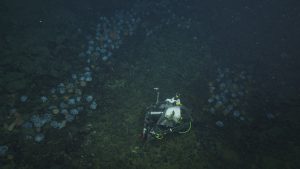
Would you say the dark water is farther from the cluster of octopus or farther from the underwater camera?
the underwater camera

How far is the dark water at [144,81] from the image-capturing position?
8.88 metres

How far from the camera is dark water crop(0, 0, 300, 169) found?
888cm

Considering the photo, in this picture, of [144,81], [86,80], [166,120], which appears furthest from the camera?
[144,81]

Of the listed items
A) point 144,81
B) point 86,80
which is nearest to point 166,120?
point 144,81

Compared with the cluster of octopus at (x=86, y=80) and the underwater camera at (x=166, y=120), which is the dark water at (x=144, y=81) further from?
the underwater camera at (x=166, y=120)

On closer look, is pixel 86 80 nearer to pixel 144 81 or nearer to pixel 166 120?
pixel 144 81

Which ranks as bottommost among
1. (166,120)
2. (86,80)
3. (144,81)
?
(166,120)

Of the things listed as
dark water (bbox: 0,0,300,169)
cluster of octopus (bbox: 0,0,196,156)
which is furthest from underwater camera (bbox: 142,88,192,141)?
cluster of octopus (bbox: 0,0,196,156)

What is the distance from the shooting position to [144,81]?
11.4 m

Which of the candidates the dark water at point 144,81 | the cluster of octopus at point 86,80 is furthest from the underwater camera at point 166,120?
the cluster of octopus at point 86,80

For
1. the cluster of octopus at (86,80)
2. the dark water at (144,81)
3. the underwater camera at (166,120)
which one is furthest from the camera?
the cluster of octopus at (86,80)

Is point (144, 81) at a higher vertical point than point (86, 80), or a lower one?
higher

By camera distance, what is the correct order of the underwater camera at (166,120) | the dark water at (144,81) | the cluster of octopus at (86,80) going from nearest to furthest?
the dark water at (144,81) < the underwater camera at (166,120) < the cluster of octopus at (86,80)

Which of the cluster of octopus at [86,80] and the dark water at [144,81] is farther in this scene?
the cluster of octopus at [86,80]
